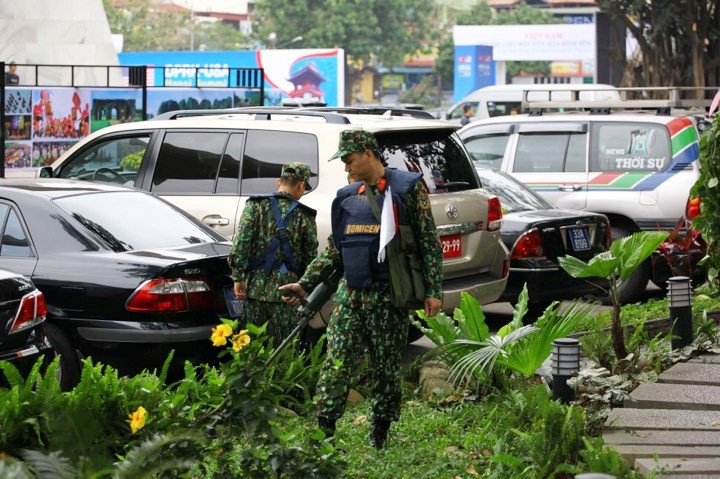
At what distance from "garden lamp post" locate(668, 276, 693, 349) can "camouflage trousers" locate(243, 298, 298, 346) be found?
2.36 metres

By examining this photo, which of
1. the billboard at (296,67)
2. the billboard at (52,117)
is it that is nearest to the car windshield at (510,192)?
the billboard at (52,117)

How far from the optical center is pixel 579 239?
1121cm

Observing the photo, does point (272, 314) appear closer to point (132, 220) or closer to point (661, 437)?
point (132, 220)

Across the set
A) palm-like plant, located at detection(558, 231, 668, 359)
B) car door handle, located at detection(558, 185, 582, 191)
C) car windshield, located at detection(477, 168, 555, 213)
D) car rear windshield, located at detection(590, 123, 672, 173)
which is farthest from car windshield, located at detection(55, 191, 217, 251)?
car rear windshield, located at detection(590, 123, 672, 173)

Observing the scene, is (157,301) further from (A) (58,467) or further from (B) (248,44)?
(B) (248,44)

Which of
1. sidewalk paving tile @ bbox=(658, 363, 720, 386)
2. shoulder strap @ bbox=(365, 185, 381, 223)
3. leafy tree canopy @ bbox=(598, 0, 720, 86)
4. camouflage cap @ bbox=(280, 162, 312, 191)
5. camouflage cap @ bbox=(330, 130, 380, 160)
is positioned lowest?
sidewalk paving tile @ bbox=(658, 363, 720, 386)

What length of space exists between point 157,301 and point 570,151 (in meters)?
6.94

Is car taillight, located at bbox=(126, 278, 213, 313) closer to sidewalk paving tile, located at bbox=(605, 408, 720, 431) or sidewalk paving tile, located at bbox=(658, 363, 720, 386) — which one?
sidewalk paving tile, located at bbox=(605, 408, 720, 431)

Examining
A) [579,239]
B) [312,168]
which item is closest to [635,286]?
[579,239]

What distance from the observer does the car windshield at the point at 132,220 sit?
8094 millimetres

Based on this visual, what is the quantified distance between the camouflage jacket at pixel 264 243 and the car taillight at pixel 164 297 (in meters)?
0.33

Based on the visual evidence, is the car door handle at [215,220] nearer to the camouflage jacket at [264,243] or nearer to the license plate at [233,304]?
the license plate at [233,304]

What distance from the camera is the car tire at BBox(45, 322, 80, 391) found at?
764 cm

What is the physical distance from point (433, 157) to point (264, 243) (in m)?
2.05
